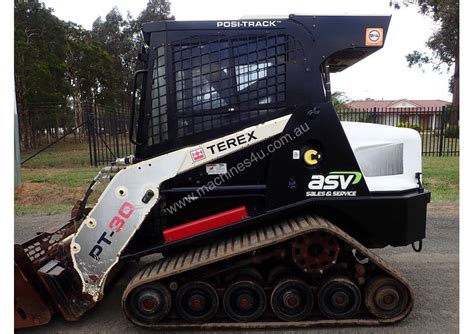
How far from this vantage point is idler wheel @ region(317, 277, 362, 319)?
11.3 feet

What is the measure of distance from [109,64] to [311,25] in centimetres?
3489

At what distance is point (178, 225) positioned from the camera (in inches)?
149

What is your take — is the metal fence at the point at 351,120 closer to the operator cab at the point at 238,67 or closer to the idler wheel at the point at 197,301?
the operator cab at the point at 238,67

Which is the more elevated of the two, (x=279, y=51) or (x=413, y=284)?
(x=279, y=51)

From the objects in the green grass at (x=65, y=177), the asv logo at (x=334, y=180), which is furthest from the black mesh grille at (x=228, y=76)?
the green grass at (x=65, y=177)

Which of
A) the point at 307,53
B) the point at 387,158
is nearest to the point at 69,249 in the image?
the point at 307,53

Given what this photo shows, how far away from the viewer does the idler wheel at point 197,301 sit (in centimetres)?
345

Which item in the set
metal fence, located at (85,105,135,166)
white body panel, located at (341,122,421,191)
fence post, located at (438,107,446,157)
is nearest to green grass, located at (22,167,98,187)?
metal fence, located at (85,105,135,166)

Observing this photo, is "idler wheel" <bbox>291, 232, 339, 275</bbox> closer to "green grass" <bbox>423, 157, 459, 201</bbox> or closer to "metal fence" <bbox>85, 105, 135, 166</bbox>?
"green grass" <bbox>423, 157, 459, 201</bbox>

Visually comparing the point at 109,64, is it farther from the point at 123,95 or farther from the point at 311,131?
the point at 311,131

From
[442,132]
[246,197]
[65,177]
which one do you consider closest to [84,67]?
[65,177]

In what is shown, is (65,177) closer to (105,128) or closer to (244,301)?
(105,128)

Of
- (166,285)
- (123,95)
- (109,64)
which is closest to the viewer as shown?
(166,285)

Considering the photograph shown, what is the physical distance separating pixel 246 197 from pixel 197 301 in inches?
Answer: 39.3
